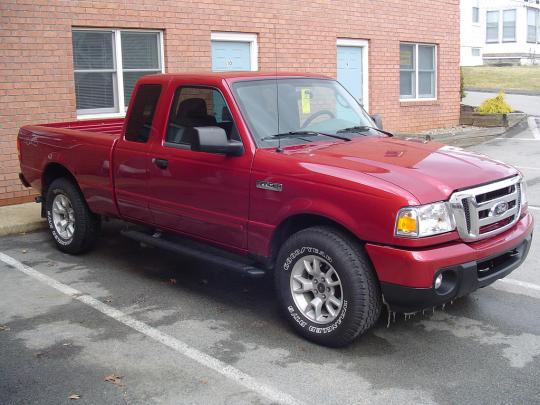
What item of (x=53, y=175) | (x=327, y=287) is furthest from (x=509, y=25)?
(x=327, y=287)

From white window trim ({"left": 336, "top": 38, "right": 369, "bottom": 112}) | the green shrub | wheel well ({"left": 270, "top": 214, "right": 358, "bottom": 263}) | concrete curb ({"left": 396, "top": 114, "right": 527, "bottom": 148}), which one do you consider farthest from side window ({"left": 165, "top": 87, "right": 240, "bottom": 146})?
the green shrub

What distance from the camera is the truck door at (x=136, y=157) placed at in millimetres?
6402

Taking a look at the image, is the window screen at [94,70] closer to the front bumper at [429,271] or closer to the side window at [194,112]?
the side window at [194,112]

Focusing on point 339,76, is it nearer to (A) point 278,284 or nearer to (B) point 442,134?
(B) point 442,134

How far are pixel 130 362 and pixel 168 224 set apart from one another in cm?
171

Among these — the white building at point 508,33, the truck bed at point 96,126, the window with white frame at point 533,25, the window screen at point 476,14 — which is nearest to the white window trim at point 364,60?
the truck bed at point 96,126

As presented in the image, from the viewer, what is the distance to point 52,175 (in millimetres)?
7781

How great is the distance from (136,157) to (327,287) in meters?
2.36

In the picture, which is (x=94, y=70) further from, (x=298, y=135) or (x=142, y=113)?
(x=298, y=135)

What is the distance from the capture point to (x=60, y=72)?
10.4 metres

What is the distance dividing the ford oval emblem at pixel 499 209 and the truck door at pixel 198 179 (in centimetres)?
180

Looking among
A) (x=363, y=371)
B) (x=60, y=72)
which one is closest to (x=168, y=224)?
(x=363, y=371)

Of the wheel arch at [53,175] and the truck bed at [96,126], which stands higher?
the truck bed at [96,126]

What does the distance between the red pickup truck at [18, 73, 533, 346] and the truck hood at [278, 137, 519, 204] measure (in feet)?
0.05
